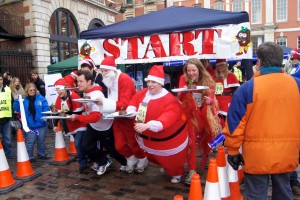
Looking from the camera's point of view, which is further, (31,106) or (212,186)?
(31,106)

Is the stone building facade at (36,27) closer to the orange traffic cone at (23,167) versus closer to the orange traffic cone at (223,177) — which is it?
the orange traffic cone at (23,167)

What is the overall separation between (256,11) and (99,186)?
111 ft

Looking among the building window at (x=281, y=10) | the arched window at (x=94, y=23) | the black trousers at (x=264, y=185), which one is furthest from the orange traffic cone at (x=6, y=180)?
the building window at (x=281, y=10)

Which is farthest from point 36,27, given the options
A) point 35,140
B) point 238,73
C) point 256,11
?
point 256,11

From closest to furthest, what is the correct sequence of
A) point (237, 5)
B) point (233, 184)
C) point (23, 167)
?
point (233, 184) → point (23, 167) → point (237, 5)

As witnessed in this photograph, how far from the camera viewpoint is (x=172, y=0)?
3728 centimetres

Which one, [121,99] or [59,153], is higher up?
[121,99]

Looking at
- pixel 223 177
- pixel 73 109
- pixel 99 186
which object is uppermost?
pixel 73 109

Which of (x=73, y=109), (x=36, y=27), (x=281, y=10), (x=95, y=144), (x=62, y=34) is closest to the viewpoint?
(x=95, y=144)

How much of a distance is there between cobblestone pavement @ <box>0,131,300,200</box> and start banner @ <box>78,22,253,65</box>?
6.86ft

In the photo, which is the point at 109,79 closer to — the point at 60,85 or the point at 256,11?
the point at 60,85

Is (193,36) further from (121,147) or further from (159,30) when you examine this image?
(121,147)

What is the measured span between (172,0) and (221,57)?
35.1 metres

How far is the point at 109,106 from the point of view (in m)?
4.04
